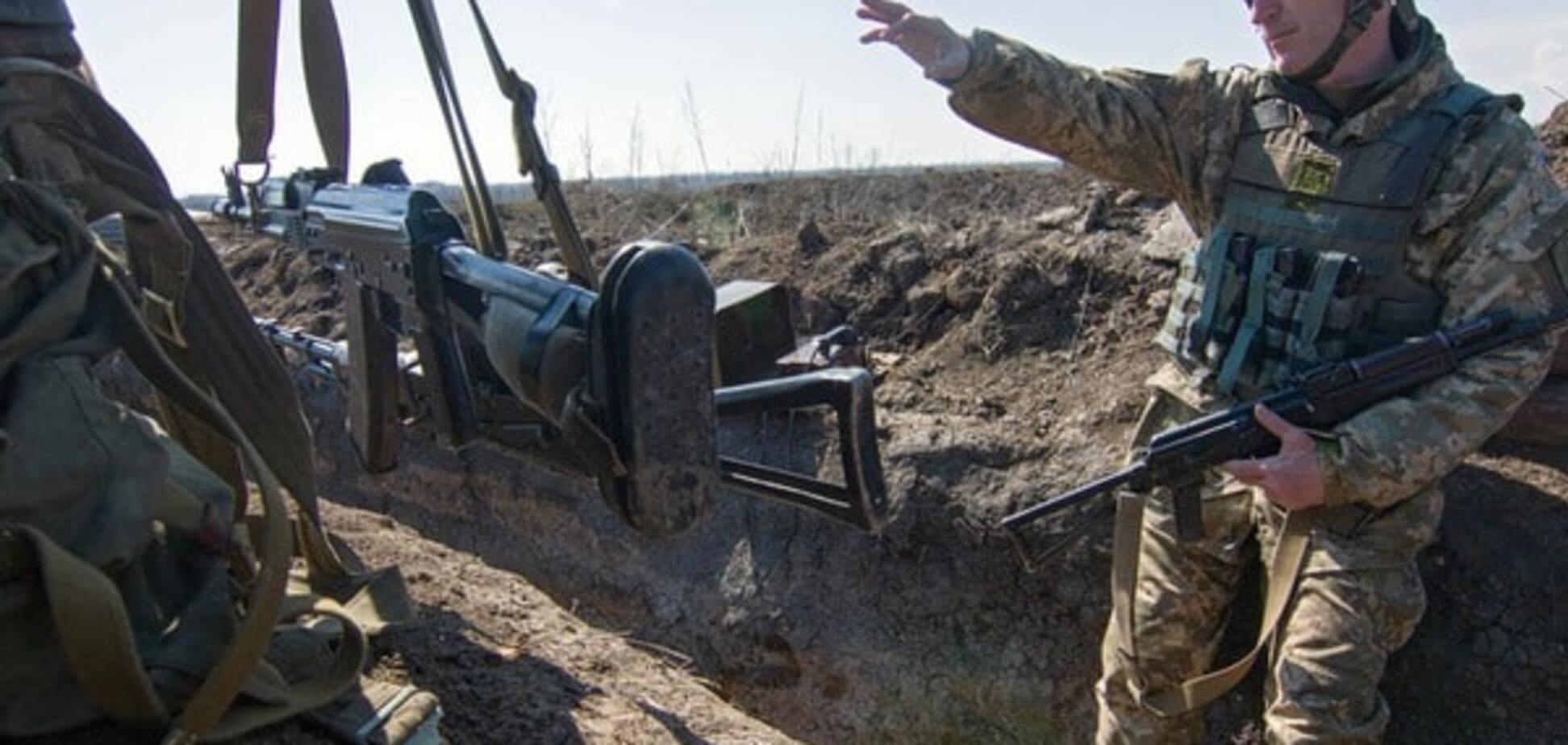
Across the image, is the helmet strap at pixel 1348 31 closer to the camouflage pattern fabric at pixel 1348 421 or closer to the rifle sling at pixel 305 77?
the camouflage pattern fabric at pixel 1348 421

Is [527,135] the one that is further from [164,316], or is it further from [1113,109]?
[1113,109]

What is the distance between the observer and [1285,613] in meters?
3.08

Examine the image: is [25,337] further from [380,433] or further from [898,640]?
[898,640]

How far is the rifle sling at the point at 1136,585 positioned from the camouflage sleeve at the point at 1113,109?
94 centimetres

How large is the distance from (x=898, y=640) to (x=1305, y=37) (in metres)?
2.43

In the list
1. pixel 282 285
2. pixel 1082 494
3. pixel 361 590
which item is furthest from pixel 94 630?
pixel 282 285

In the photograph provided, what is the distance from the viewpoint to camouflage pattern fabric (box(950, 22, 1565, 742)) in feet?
9.38

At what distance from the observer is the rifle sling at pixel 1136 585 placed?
304 cm

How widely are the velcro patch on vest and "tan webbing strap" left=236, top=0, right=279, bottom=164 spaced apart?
104 inches

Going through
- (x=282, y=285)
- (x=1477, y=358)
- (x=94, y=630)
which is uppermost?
(x=1477, y=358)

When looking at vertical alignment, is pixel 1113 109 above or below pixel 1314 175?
above

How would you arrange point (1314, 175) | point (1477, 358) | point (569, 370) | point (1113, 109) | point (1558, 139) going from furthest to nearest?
point (1558, 139) < point (1113, 109) < point (1314, 175) < point (1477, 358) < point (569, 370)

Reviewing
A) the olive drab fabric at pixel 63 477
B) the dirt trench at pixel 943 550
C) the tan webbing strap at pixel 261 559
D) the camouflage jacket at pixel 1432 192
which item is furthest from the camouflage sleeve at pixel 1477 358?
the olive drab fabric at pixel 63 477

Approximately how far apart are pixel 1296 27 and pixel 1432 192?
0.54 meters
